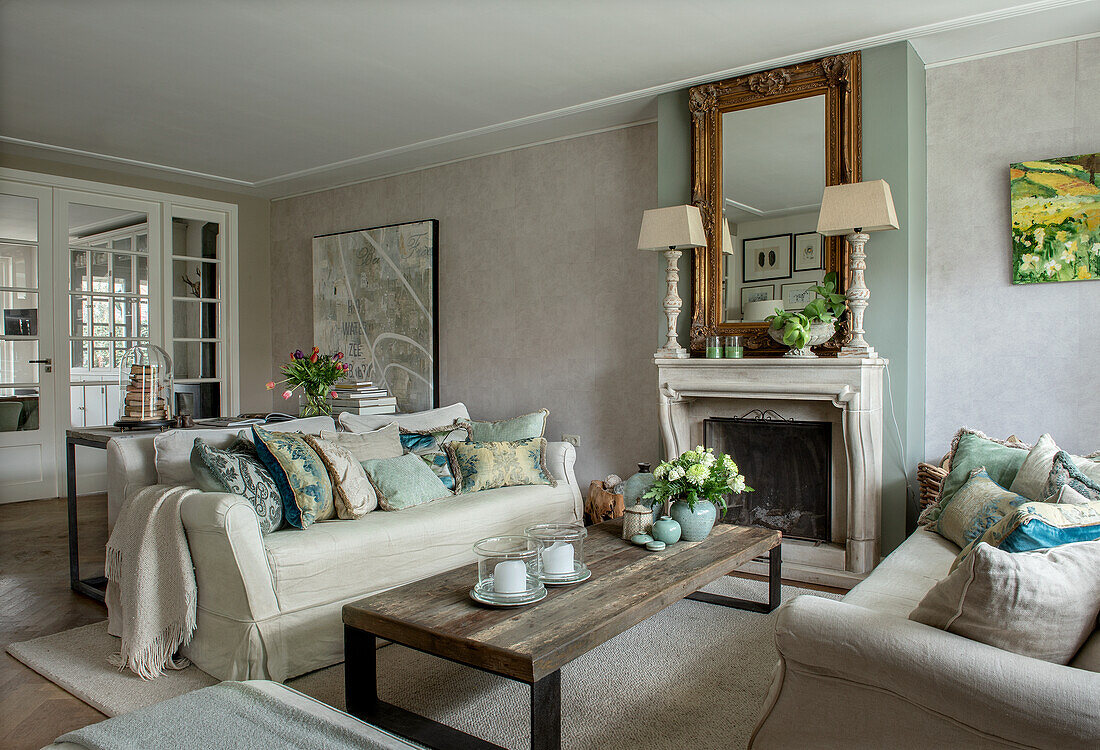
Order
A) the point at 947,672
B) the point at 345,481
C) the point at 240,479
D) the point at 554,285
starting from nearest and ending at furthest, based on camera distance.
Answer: the point at 947,672
the point at 240,479
the point at 345,481
the point at 554,285

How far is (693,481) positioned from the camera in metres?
2.81

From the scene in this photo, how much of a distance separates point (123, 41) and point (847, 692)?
393 centimetres

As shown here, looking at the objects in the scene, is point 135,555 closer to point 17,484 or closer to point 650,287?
point 650,287

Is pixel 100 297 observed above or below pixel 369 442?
above

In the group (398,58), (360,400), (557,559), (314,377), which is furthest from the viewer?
(360,400)

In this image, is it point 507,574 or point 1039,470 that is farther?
point 1039,470

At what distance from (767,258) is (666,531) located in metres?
1.73

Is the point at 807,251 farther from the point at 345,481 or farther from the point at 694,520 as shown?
the point at 345,481

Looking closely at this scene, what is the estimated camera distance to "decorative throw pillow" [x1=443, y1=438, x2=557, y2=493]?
3740mm

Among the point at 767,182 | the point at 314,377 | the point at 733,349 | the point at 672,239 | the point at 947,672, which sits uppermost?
the point at 767,182

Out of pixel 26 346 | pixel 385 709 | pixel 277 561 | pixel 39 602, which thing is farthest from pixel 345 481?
pixel 26 346

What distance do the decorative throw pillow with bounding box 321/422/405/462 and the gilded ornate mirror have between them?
167cm

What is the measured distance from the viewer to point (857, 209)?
3.29 meters

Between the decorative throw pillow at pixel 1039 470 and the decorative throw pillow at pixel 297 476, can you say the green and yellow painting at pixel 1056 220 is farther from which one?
the decorative throw pillow at pixel 297 476
